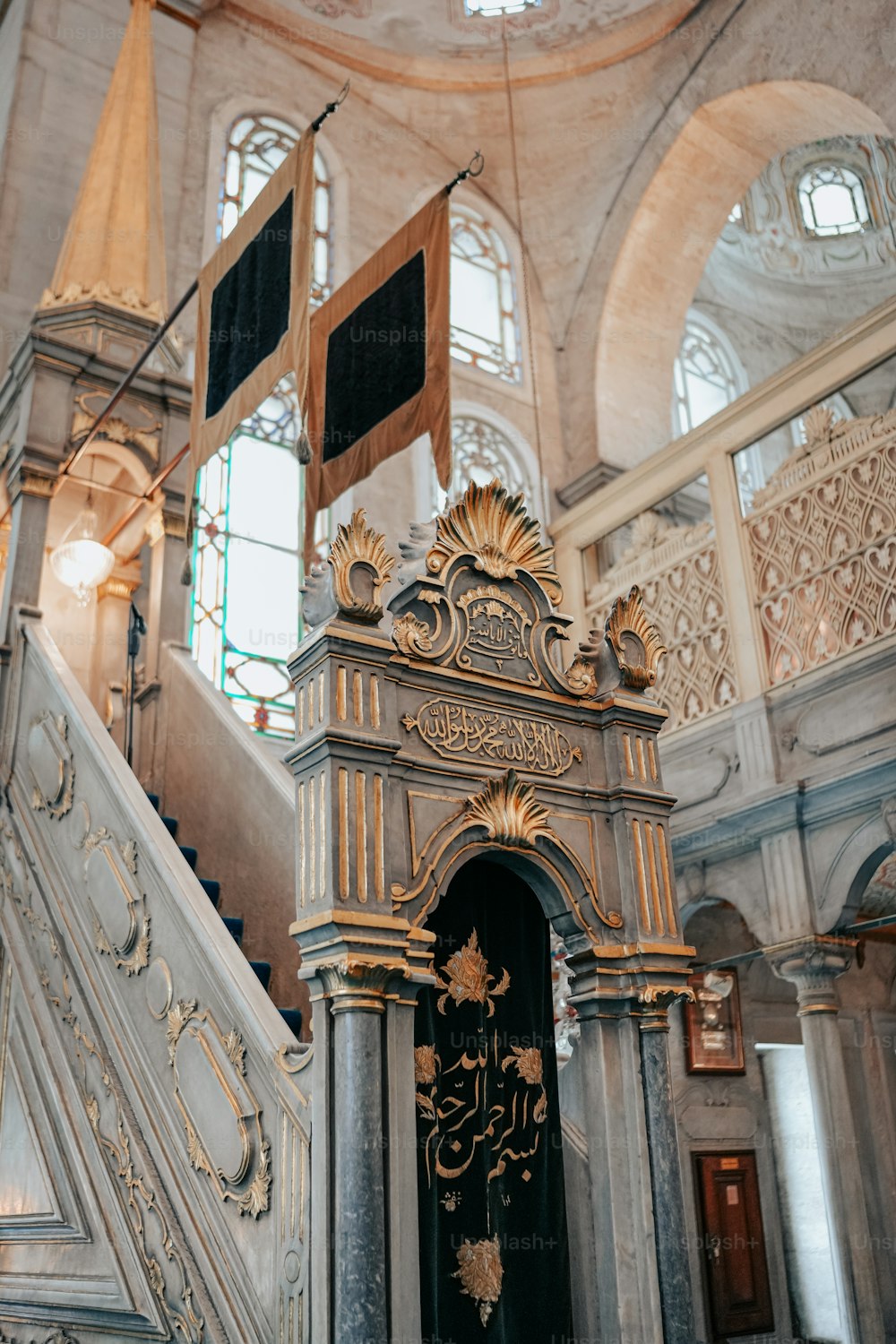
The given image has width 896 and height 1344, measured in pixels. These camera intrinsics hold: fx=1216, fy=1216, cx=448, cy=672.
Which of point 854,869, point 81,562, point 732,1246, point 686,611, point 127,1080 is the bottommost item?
point 732,1246

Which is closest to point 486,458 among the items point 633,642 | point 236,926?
point 236,926

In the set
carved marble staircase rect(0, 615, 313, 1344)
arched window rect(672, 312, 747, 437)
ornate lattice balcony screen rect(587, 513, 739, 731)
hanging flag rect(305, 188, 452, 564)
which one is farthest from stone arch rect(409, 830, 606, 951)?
arched window rect(672, 312, 747, 437)

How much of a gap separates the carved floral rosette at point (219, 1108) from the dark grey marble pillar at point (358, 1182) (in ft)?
1.74

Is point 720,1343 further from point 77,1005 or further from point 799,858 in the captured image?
point 77,1005

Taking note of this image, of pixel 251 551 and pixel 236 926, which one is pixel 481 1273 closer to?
pixel 236 926

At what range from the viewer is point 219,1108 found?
3.71 metres

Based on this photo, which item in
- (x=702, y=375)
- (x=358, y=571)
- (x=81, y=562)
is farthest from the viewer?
(x=702, y=375)

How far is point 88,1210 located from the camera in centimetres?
445

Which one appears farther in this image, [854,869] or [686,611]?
[686,611]

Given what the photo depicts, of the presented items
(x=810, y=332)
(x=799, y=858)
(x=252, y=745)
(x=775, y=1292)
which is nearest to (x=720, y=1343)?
(x=775, y=1292)

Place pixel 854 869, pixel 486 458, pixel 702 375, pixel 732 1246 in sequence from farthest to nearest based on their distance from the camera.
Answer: pixel 702 375, pixel 486 458, pixel 732 1246, pixel 854 869

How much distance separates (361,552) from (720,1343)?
8.23 m

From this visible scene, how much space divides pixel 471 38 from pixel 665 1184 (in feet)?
43.2

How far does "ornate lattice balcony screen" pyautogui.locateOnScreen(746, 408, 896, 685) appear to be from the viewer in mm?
8000
